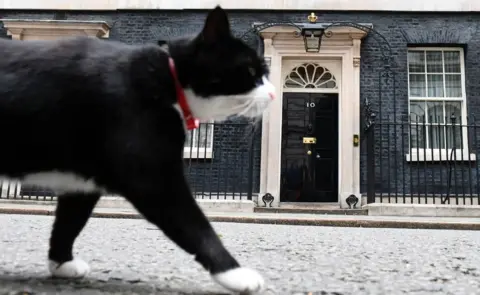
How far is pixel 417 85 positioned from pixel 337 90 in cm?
185

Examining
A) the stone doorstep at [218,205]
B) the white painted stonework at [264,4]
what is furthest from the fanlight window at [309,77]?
the stone doorstep at [218,205]

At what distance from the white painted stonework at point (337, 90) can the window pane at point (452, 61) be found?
2.08 meters

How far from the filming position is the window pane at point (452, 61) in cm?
1151

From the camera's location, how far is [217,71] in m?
1.64

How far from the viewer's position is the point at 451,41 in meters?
11.5

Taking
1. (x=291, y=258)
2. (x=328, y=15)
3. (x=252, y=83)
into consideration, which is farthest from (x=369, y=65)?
(x=252, y=83)

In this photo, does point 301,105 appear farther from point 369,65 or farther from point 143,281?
point 143,281

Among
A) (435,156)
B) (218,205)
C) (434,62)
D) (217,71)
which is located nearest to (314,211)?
(218,205)

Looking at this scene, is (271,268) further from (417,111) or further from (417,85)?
(417,85)

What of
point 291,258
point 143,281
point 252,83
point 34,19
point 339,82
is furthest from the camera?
point 34,19

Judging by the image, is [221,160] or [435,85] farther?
[435,85]

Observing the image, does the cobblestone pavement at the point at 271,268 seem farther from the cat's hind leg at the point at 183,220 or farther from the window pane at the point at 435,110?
the window pane at the point at 435,110

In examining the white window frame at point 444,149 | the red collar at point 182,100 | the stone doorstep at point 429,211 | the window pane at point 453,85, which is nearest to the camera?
the red collar at point 182,100

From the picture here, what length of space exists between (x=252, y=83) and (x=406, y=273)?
1260 millimetres
